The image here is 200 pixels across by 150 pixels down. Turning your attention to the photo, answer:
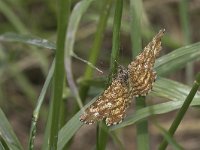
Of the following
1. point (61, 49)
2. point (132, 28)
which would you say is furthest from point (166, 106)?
point (61, 49)

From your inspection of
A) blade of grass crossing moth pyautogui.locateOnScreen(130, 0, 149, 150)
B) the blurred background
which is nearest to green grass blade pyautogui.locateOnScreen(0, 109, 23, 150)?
blade of grass crossing moth pyautogui.locateOnScreen(130, 0, 149, 150)

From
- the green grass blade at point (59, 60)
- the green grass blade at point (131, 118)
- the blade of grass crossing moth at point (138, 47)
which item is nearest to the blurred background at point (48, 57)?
the blade of grass crossing moth at point (138, 47)

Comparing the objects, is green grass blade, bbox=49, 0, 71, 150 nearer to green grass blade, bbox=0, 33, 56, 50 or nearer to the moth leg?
the moth leg

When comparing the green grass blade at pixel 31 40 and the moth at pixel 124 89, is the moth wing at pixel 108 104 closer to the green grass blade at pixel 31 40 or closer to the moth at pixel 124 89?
the moth at pixel 124 89

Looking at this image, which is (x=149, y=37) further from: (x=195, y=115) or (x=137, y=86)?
(x=137, y=86)

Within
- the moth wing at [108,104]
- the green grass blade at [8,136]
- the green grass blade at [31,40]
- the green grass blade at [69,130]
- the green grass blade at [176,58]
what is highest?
the green grass blade at [31,40]

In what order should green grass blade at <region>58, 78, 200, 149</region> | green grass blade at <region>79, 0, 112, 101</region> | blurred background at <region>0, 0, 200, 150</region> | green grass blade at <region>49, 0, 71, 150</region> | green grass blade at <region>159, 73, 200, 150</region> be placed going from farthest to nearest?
blurred background at <region>0, 0, 200, 150</region>, green grass blade at <region>79, 0, 112, 101</region>, green grass blade at <region>58, 78, 200, 149</region>, green grass blade at <region>159, 73, 200, 150</region>, green grass blade at <region>49, 0, 71, 150</region>

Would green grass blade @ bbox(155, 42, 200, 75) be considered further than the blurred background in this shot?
No
